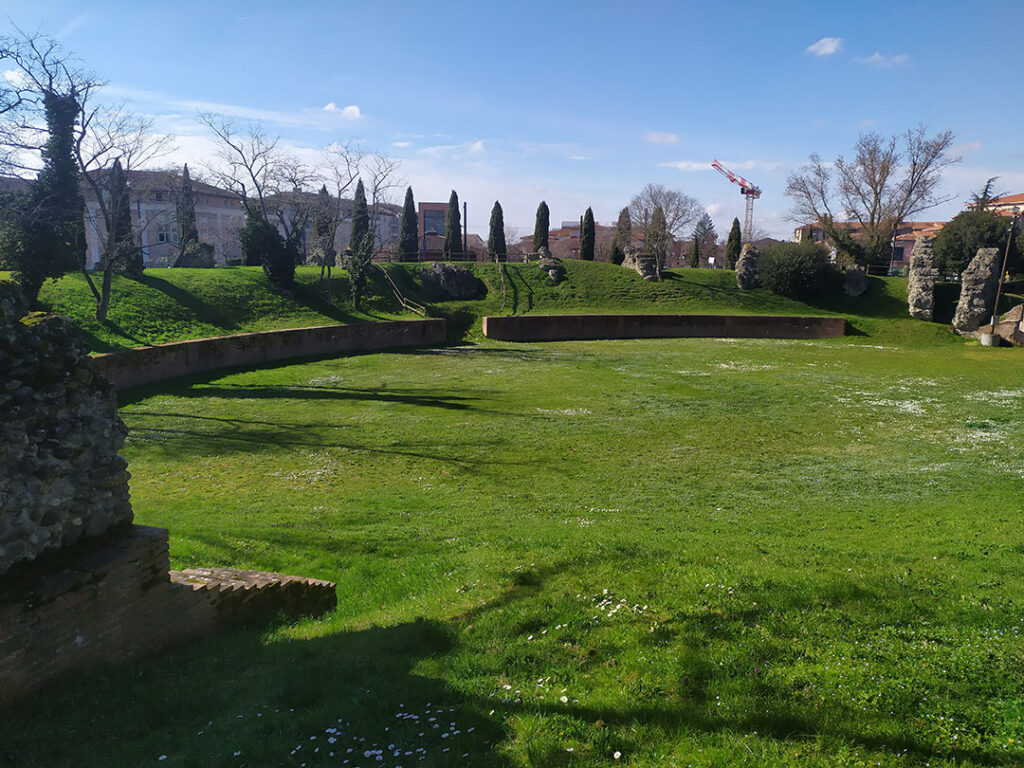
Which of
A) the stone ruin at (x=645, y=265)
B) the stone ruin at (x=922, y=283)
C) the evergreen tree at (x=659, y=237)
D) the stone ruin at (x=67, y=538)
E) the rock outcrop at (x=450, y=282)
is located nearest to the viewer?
the stone ruin at (x=67, y=538)

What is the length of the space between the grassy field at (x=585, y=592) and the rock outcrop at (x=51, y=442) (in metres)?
1.24

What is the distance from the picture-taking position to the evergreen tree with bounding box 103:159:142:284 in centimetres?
2531

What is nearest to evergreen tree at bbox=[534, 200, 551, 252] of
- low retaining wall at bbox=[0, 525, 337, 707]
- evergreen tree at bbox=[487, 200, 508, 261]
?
evergreen tree at bbox=[487, 200, 508, 261]

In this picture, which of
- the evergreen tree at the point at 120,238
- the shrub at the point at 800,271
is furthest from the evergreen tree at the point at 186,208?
the shrub at the point at 800,271

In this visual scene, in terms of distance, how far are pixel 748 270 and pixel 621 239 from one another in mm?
21756

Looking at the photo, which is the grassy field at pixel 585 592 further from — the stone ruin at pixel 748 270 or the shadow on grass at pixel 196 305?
the stone ruin at pixel 748 270

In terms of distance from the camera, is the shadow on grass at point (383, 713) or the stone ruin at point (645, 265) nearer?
the shadow on grass at point (383, 713)

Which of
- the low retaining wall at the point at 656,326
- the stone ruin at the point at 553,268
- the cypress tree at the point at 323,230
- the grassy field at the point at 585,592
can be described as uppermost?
the cypress tree at the point at 323,230

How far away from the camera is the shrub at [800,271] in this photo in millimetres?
44812

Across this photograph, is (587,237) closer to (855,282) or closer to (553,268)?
(553,268)

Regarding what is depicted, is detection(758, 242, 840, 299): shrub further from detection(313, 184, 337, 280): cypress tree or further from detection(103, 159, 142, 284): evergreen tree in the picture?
detection(103, 159, 142, 284): evergreen tree

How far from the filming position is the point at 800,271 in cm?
4478

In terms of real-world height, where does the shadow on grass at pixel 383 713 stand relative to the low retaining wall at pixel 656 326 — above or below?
below

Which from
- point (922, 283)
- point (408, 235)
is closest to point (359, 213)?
point (408, 235)
